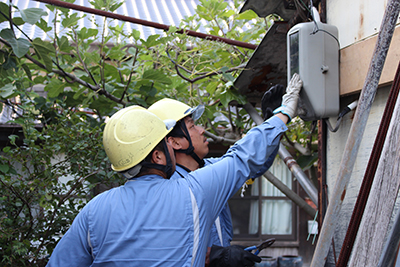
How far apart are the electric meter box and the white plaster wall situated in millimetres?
131

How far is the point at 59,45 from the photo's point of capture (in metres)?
3.53

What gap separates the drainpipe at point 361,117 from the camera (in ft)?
5.57

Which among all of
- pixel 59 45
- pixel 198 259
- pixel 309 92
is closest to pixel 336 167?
pixel 309 92

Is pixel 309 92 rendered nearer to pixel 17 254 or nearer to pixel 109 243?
pixel 109 243

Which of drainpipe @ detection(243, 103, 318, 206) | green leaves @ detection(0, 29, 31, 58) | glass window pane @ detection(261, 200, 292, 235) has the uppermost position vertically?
green leaves @ detection(0, 29, 31, 58)

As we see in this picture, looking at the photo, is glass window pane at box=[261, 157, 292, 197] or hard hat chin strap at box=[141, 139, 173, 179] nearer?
hard hat chin strap at box=[141, 139, 173, 179]

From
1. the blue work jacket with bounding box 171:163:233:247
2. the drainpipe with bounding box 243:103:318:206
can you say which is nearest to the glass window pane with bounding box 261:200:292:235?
the drainpipe with bounding box 243:103:318:206

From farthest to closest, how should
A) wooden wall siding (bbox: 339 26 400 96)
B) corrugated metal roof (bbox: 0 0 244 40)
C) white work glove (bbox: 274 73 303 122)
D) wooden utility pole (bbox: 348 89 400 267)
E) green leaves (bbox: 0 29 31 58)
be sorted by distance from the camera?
corrugated metal roof (bbox: 0 0 244 40) → green leaves (bbox: 0 29 31 58) → white work glove (bbox: 274 73 303 122) → wooden wall siding (bbox: 339 26 400 96) → wooden utility pole (bbox: 348 89 400 267)

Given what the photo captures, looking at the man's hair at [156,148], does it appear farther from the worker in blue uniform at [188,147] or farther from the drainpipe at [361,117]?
the drainpipe at [361,117]

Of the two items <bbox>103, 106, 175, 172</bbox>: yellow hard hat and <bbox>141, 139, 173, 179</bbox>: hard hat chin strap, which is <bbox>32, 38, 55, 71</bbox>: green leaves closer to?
<bbox>103, 106, 175, 172</bbox>: yellow hard hat

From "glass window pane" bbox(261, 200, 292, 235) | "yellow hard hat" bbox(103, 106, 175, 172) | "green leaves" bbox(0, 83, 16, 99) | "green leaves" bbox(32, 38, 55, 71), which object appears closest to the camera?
"yellow hard hat" bbox(103, 106, 175, 172)

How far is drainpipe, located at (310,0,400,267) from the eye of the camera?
5.57ft

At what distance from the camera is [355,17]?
2.41 meters

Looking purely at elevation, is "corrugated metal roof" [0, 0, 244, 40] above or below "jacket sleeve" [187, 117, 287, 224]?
above
